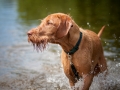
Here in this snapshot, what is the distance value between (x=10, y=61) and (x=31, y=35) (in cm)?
355

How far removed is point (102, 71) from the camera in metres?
5.51

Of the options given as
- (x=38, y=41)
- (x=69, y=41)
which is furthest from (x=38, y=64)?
(x=38, y=41)

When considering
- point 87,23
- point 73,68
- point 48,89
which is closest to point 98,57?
point 73,68

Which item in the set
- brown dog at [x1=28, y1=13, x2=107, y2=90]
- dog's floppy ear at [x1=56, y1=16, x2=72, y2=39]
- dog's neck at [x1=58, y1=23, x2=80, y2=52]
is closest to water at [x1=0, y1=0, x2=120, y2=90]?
brown dog at [x1=28, y1=13, x2=107, y2=90]

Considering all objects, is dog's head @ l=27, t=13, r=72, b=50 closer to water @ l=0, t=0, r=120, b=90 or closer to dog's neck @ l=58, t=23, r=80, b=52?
dog's neck @ l=58, t=23, r=80, b=52

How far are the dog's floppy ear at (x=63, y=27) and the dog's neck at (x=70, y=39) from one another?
150 mm

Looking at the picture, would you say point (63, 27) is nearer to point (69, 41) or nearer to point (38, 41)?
point (69, 41)

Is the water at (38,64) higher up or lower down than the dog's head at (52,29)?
lower down

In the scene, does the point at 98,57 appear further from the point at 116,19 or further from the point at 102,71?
the point at 116,19

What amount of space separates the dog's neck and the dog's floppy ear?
15 cm

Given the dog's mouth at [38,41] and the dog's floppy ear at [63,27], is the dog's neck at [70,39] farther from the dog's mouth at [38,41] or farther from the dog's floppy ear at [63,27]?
the dog's mouth at [38,41]

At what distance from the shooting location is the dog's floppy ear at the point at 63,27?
4.27 metres

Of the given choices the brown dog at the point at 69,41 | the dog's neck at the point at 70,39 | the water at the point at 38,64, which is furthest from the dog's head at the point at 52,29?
the water at the point at 38,64

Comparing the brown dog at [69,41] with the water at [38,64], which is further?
the water at [38,64]
